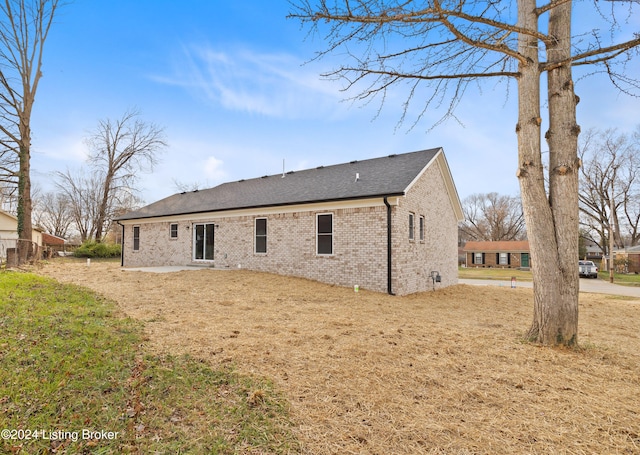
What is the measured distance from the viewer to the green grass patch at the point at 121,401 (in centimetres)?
232

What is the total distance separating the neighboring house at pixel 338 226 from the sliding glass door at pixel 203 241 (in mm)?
48

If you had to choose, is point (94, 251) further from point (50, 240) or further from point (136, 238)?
point (50, 240)

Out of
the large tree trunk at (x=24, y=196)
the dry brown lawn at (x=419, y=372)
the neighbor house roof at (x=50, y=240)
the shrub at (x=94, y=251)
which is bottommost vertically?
the dry brown lawn at (x=419, y=372)

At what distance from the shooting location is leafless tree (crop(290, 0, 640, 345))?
4301 millimetres

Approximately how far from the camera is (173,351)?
391cm

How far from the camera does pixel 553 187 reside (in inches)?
182

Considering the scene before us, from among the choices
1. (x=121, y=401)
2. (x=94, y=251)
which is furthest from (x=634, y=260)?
(x=94, y=251)

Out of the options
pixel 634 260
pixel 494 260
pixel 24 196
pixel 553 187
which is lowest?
pixel 494 260

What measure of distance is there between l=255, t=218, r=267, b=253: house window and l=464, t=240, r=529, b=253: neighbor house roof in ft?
127

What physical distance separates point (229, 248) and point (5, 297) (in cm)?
822

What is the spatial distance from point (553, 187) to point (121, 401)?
5899 millimetres

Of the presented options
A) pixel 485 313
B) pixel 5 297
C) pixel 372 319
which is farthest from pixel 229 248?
pixel 485 313

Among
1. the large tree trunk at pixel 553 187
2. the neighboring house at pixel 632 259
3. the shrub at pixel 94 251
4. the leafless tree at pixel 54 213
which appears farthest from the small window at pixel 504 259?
the leafless tree at pixel 54 213

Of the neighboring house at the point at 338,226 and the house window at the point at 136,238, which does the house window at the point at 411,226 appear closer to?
the neighboring house at the point at 338,226
